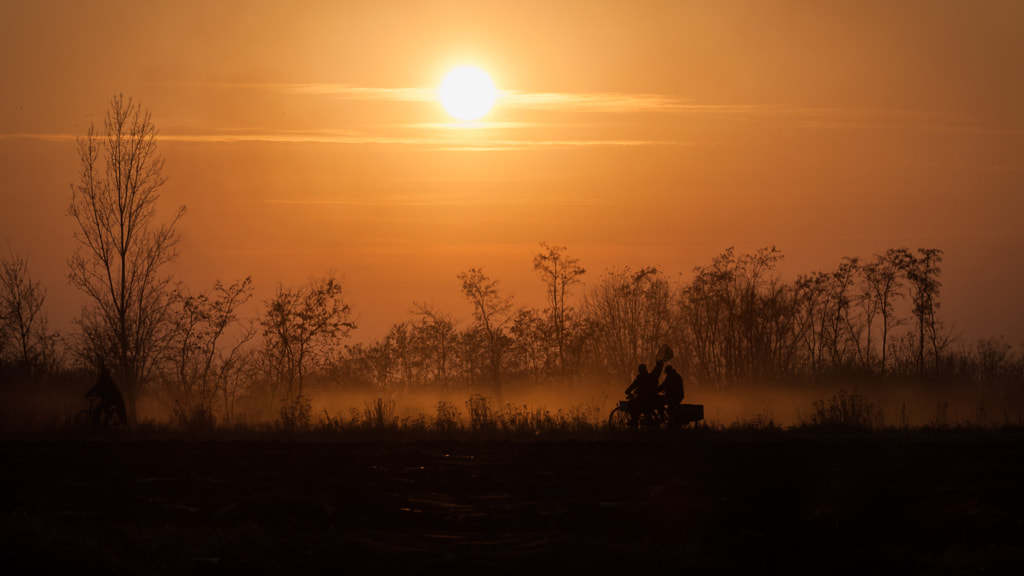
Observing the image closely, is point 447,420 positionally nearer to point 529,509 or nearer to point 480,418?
point 480,418

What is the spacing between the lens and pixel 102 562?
11.9 m

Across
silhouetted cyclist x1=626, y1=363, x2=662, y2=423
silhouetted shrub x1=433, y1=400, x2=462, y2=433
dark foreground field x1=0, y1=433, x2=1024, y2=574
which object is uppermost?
silhouetted cyclist x1=626, y1=363, x2=662, y2=423

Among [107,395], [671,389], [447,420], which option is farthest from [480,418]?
[107,395]

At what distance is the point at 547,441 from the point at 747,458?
6.53 metres

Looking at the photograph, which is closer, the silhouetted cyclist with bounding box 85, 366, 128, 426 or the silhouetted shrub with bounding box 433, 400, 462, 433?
the silhouetted cyclist with bounding box 85, 366, 128, 426

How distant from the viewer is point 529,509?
51.6 feet

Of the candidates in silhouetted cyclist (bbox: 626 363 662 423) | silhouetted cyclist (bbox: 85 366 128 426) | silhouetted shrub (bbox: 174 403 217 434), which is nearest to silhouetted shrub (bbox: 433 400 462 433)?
silhouetted cyclist (bbox: 626 363 662 423)

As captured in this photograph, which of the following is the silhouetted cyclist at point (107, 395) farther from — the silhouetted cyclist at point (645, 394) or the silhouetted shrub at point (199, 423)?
the silhouetted cyclist at point (645, 394)

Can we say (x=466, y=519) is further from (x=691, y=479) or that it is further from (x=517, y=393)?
(x=517, y=393)

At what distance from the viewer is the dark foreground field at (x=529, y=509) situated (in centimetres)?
1211

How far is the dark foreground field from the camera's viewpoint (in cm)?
1211

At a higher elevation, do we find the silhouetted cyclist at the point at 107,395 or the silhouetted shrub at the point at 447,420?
the silhouetted cyclist at the point at 107,395

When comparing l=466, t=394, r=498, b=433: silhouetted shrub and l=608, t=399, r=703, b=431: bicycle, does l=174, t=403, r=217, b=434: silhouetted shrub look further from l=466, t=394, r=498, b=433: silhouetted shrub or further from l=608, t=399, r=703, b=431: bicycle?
l=608, t=399, r=703, b=431: bicycle

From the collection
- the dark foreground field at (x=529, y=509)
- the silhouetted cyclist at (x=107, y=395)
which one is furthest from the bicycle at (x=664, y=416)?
the silhouetted cyclist at (x=107, y=395)
